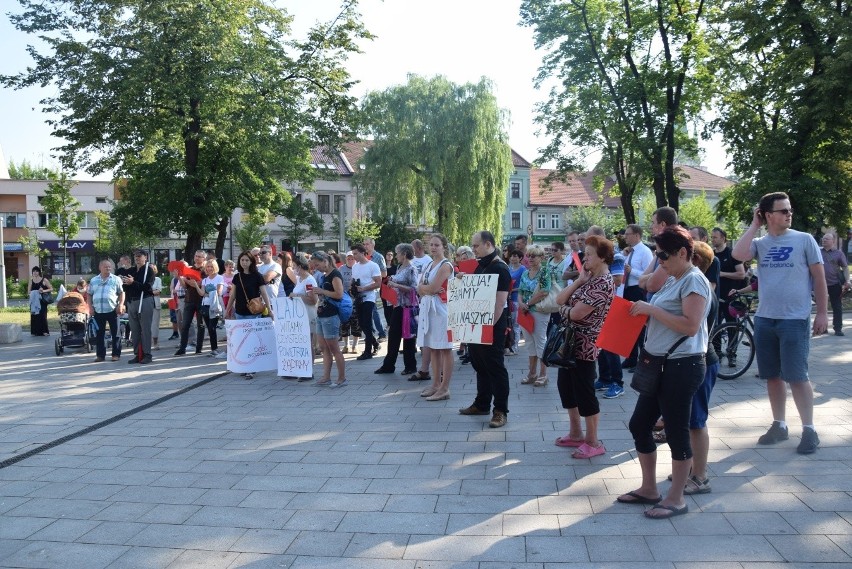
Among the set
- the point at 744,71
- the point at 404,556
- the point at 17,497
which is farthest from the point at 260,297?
the point at 744,71

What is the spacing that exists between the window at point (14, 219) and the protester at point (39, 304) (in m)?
52.1

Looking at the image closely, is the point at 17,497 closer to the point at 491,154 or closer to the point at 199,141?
the point at 199,141

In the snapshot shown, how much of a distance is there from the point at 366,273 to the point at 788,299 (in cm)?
718

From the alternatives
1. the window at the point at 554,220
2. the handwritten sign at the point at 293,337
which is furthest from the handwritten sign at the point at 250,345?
the window at the point at 554,220

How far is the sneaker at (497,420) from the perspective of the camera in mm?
7215

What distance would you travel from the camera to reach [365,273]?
39.4 ft

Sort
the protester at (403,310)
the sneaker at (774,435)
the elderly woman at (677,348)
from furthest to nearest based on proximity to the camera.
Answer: the protester at (403,310) → the sneaker at (774,435) → the elderly woman at (677,348)

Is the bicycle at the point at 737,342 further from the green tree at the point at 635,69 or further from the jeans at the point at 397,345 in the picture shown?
the green tree at the point at 635,69

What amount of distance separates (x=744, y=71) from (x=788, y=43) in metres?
2.74

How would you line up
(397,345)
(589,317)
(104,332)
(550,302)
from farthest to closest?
(104,332) → (397,345) → (550,302) → (589,317)

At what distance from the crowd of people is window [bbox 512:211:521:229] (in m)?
64.9

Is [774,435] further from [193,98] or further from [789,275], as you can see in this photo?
[193,98]

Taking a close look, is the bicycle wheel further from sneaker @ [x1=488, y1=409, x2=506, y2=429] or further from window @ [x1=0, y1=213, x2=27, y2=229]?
window @ [x1=0, y1=213, x2=27, y2=229]

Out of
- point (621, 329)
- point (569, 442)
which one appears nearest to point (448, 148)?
point (569, 442)
